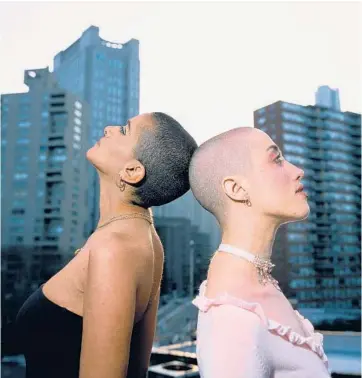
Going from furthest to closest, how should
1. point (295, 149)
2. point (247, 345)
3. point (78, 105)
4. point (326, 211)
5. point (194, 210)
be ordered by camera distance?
point (326, 211)
point (78, 105)
point (295, 149)
point (194, 210)
point (247, 345)

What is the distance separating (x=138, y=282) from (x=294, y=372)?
0.91ft

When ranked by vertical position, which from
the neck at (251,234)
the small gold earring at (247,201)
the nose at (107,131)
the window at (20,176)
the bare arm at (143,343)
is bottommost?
the bare arm at (143,343)

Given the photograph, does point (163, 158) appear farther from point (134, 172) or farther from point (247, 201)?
point (247, 201)

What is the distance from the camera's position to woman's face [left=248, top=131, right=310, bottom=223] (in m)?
0.67

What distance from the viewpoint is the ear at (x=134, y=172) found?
746 mm

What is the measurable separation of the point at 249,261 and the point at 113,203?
29cm

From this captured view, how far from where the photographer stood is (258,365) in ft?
1.85

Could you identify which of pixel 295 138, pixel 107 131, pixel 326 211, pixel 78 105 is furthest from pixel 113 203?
pixel 326 211

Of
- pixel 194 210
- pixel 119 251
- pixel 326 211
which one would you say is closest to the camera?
pixel 119 251

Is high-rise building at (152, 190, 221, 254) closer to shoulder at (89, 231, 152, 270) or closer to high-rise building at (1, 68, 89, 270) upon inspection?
shoulder at (89, 231, 152, 270)

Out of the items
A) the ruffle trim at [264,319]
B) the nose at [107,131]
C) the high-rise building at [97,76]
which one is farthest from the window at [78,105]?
the ruffle trim at [264,319]

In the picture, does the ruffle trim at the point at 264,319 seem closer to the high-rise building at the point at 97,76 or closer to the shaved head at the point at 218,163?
the shaved head at the point at 218,163

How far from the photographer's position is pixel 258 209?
679 millimetres

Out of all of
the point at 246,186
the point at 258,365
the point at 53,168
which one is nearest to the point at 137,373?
the point at 258,365
